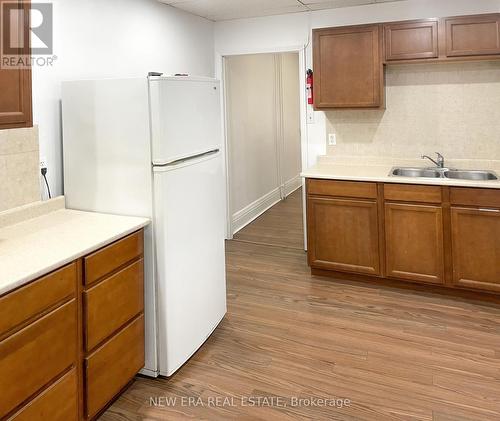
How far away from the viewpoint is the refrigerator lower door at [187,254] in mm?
2340

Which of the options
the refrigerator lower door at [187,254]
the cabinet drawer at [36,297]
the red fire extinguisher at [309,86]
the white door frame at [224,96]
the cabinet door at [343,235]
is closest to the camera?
the cabinet drawer at [36,297]

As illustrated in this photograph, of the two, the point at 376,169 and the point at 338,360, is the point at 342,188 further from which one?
the point at 338,360

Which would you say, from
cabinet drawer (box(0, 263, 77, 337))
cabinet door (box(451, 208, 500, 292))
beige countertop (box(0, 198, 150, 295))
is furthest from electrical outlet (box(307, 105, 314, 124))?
cabinet drawer (box(0, 263, 77, 337))

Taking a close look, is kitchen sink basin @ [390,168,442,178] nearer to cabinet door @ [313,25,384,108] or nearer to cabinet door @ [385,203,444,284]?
cabinet door @ [385,203,444,284]

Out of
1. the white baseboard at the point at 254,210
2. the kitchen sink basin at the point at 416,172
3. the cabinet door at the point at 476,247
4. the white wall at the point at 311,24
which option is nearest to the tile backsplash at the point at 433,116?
the kitchen sink basin at the point at 416,172

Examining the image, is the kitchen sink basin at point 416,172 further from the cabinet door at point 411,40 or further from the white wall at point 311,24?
the cabinet door at point 411,40

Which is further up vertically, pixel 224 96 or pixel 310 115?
pixel 224 96

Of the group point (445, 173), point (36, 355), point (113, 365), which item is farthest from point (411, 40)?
point (36, 355)

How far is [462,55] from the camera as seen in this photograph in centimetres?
340

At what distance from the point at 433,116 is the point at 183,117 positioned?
2.42 metres

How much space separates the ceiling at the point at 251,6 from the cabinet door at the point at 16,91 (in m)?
2.04

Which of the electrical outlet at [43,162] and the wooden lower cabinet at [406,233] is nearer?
the electrical outlet at [43,162]

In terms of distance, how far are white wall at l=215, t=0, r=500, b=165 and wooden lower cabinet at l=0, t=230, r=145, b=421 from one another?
105 inches

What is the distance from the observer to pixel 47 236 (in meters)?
2.11
